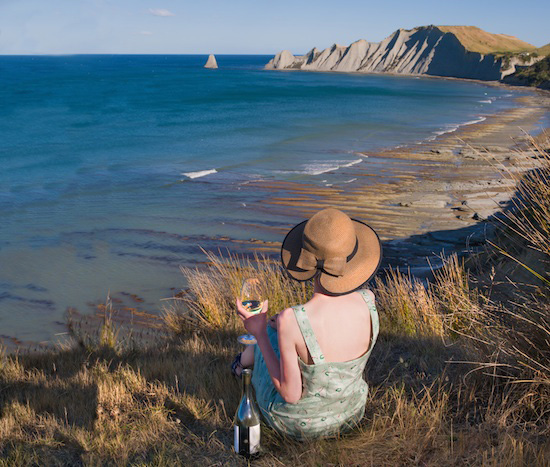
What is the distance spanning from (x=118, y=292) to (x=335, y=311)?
8032 millimetres

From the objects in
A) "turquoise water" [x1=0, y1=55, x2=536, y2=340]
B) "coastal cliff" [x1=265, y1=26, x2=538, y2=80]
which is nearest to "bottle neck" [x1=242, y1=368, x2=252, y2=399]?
"turquoise water" [x1=0, y1=55, x2=536, y2=340]

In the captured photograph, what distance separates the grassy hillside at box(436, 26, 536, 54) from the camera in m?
109

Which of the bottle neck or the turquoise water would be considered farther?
the turquoise water

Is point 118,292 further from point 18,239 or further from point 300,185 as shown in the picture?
point 300,185

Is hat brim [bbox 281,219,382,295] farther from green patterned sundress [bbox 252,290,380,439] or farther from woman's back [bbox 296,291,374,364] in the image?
green patterned sundress [bbox 252,290,380,439]

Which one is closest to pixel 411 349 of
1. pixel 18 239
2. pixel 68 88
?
pixel 18 239

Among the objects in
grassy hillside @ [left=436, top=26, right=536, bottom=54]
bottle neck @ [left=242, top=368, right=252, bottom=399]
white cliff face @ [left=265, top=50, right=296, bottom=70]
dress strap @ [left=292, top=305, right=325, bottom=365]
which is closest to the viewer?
dress strap @ [left=292, top=305, right=325, bottom=365]

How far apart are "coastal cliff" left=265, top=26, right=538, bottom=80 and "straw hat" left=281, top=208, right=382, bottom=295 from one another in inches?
3826

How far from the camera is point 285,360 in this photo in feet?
8.68

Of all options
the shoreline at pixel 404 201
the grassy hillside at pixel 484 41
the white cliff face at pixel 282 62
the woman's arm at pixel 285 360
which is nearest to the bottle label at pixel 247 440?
the woman's arm at pixel 285 360

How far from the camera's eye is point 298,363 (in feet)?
8.99

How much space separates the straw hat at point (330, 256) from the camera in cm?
250

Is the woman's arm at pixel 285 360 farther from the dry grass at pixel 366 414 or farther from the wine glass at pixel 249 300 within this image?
the dry grass at pixel 366 414

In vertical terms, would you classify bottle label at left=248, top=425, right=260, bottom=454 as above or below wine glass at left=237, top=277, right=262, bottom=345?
below
